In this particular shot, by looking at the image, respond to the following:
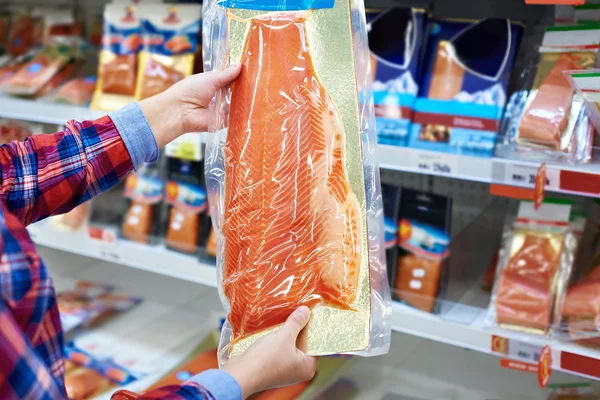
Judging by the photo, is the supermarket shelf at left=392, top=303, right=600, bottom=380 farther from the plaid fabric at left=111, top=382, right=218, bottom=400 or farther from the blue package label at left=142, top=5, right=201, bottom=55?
the blue package label at left=142, top=5, right=201, bottom=55

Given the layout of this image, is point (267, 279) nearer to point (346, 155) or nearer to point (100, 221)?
point (346, 155)

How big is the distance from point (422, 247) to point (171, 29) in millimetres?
1116

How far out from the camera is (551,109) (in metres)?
1.51

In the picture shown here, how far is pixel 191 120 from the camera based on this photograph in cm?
130

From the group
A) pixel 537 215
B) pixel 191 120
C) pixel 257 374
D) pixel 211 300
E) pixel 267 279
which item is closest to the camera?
pixel 257 374

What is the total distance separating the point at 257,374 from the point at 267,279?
20cm

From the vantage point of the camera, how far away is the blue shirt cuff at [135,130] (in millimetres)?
1262

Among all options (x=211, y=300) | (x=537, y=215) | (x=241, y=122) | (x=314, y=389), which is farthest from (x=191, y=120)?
(x=211, y=300)

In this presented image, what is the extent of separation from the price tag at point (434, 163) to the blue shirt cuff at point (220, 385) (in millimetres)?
826

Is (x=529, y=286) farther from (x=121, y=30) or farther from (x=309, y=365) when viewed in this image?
(x=121, y=30)

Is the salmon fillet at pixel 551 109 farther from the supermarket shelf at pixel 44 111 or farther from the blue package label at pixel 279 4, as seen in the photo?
the supermarket shelf at pixel 44 111

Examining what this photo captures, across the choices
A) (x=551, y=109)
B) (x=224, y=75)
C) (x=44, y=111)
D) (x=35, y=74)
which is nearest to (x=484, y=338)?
(x=551, y=109)

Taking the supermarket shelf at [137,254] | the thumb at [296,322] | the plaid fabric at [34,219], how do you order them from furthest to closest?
the supermarket shelf at [137,254]
the thumb at [296,322]
the plaid fabric at [34,219]

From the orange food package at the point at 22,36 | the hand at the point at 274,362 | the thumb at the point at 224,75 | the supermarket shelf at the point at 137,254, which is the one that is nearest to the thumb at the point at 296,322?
the hand at the point at 274,362
